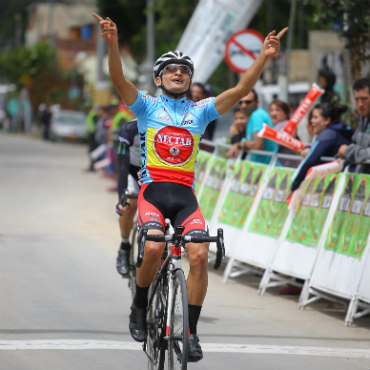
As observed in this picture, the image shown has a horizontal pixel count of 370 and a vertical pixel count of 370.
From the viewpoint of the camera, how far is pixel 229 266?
1173cm

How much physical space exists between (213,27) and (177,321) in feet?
40.4

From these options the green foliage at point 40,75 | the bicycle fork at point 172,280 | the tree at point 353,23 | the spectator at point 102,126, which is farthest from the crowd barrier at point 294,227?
the green foliage at point 40,75

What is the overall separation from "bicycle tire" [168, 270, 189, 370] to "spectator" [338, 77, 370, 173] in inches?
139

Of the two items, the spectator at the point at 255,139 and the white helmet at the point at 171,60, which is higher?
the white helmet at the point at 171,60

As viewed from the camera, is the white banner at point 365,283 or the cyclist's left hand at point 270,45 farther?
the white banner at point 365,283

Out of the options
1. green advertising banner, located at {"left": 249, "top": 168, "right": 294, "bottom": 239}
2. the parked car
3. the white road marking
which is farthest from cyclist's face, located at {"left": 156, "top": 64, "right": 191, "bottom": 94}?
the parked car

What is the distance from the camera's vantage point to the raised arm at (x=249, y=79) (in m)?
6.86

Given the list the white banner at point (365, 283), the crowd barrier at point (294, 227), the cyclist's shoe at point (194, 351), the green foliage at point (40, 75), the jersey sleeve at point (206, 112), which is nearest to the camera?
the cyclist's shoe at point (194, 351)

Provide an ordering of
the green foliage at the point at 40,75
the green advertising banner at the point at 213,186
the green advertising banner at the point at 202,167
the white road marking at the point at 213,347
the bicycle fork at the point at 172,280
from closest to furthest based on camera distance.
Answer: the bicycle fork at the point at 172,280 < the white road marking at the point at 213,347 < the green advertising banner at the point at 213,186 < the green advertising banner at the point at 202,167 < the green foliage at the point at 40,75

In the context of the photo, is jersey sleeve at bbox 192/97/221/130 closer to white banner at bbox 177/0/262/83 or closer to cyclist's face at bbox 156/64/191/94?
cyclist's face at bbox 156/64/191/94

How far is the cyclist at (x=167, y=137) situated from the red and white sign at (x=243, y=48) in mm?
9347

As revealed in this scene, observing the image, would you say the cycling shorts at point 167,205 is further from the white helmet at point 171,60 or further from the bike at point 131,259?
the bike at point 131,259

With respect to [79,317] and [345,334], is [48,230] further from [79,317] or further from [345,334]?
[345,334]

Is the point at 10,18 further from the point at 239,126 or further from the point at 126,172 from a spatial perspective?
the point at 126,172
